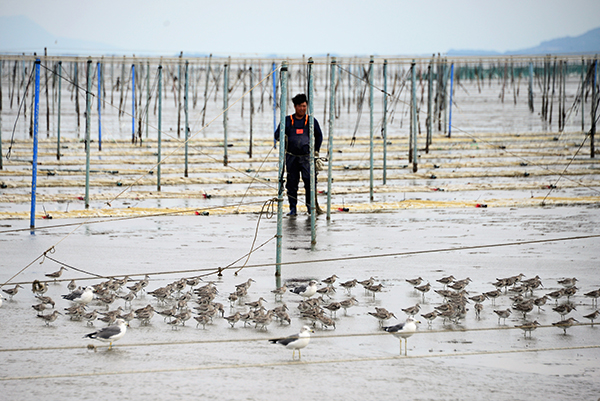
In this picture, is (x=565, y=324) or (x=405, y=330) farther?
(x=565, y=324)

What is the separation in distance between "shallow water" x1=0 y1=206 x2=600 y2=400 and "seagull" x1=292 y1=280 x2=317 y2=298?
0.18 meters

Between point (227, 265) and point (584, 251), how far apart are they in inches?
230

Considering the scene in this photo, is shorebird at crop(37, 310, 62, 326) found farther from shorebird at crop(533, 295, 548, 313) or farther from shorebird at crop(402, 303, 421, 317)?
shorebird at crop(533, 295, 548, 313)

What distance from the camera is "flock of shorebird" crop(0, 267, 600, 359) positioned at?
809cm

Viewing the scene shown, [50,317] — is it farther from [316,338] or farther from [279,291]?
[316,338]

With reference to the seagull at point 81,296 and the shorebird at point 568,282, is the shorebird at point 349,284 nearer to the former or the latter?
the shorebird at point 568,282

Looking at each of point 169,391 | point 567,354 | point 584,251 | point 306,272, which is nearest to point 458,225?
point 584,251

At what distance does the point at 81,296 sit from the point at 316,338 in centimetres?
298

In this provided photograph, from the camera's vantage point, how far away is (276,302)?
30.1ft

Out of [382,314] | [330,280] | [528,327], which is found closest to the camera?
[528,327]

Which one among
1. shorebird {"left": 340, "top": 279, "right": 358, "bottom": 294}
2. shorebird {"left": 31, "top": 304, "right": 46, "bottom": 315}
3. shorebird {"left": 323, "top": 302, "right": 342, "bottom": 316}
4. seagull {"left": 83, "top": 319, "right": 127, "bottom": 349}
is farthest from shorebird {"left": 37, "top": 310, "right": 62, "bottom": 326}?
shorebird {"left": 340, "top": 279, "right": 358, "bottom": 294}

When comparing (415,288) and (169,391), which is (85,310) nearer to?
(169,391)

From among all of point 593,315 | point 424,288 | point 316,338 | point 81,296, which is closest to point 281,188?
point 424,288

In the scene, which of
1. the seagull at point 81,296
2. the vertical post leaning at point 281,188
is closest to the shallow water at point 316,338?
the seagull at point 81,296
